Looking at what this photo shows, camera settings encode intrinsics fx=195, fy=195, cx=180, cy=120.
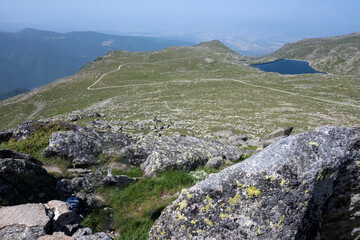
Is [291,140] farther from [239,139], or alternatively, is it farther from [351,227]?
[239,139]

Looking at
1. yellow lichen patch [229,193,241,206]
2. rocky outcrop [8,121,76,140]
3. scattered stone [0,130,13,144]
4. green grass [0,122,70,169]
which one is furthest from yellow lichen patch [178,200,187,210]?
scattered stone [0,130,13,144]

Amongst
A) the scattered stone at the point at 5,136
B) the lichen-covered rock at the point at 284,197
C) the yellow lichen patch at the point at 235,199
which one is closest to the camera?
the lichen-covered rock at the point at 284,197

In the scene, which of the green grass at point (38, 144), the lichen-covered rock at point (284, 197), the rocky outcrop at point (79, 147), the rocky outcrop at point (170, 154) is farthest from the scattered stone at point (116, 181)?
the lichen-covered rock at point (284, 197)

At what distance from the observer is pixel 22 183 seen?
854 centimetres

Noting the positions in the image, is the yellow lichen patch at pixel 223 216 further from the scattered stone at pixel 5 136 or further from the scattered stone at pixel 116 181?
the scattered stone at pixel 5 136

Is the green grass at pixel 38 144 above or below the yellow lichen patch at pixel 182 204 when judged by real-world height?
below

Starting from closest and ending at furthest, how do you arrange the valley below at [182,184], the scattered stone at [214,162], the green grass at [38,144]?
the valley below at [182,184], the green grass at [38,144], the scattered stone at [214,162]

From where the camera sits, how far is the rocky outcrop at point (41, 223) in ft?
20.7

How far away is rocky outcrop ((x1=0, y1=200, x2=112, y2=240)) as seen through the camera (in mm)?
6312

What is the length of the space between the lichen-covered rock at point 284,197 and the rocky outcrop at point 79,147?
28.6 feet

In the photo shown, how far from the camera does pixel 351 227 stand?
6.23 m

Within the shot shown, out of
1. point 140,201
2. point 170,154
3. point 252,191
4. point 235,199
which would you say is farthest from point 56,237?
point 170,154

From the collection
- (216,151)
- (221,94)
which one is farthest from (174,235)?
(221,94)

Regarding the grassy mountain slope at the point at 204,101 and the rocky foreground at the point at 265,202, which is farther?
the grassy mountain slope at the point at 204,101
